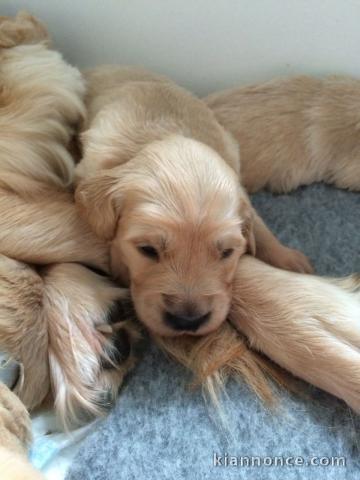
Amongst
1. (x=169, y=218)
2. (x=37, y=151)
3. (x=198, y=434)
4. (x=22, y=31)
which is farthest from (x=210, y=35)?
(x=198, y=434)

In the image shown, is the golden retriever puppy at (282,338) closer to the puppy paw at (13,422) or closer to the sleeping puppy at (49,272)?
the sleeping puppy at (49,272)

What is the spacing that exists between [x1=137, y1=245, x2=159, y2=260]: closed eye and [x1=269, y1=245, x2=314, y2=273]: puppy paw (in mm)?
312

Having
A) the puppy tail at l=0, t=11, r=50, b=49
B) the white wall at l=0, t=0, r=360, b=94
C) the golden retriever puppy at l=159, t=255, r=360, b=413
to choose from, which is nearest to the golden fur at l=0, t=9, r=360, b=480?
the golden retriever puppy at l=159, t=255, r=360, b=413

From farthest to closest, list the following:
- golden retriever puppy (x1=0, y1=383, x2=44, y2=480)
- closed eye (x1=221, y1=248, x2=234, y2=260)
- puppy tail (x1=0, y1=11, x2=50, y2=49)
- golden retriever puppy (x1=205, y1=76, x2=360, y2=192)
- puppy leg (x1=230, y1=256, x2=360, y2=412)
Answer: golden retriever puppy (x1=205, y1=76, x2=360, y2=192), puppy tail (x1=0, y1=11, x2=50, y2=49), closed eye (x1=221, y1=248, x2=234, y2=260), puppy leg (x1=230, y1=256, x2=360, y2=412), golden retriever puppy (x1=0, y1=383, x2=44, y2=480)

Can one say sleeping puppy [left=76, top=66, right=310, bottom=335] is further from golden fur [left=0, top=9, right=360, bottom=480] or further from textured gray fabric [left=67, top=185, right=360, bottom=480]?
textured gray fabric [left=67, top=185, right=360, bottom=480]

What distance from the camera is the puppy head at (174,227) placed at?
3.75 ft

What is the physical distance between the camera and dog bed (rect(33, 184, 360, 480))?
1.06 m

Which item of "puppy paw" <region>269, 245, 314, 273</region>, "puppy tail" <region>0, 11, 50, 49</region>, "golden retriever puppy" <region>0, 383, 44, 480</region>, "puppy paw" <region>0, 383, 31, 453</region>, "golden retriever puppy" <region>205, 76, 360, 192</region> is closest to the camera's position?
"golden retriever puppy" <region>0, 383, 44, 480</region>

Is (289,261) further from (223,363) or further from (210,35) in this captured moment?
(210,35)

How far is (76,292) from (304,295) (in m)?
0.47

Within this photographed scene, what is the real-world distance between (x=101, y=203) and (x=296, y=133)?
68cm

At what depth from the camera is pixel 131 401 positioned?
3.80 ft

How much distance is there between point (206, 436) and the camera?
3.61ft

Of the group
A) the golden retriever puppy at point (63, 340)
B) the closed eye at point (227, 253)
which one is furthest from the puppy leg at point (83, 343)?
the closed eye at point (227, 253)
